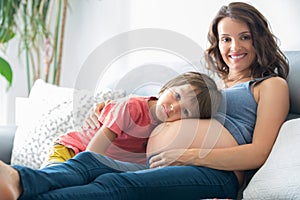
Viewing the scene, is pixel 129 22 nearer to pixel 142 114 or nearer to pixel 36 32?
pixel 36 32

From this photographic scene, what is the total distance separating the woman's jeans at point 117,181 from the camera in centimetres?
142

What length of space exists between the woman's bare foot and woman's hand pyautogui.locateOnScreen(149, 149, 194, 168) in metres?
0.55

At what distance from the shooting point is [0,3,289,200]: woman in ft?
4.97

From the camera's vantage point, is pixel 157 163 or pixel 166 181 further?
pixel 157 163

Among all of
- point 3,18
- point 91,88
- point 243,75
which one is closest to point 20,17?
point 3,18

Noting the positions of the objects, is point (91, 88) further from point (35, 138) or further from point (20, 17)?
point (20, 17)

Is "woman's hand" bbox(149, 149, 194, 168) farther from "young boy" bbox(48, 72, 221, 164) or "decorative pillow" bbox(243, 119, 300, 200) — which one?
"decorative pillow" bbox(243, 119, 300, 200)

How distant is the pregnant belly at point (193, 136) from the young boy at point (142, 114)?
3cm

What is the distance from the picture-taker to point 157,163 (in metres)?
1.81

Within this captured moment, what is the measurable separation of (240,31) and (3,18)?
5.72ft

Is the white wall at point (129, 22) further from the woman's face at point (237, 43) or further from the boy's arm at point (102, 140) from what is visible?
the boy's arm at point (102, 140)

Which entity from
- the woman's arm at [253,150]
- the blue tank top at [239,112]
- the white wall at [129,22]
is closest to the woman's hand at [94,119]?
the woman's arm at [253,150]

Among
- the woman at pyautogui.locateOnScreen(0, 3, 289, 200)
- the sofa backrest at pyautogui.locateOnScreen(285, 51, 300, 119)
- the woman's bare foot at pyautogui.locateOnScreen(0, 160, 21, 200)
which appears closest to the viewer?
the woman's bare foot at pyautogui.locateOnScreen(0, 160, 21, 200)

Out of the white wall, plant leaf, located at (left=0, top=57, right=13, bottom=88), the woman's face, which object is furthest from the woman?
plant leaf, located at (left=0, top=57, right=13, bottom=88)
